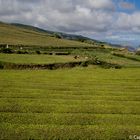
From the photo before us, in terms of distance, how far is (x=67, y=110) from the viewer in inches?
965

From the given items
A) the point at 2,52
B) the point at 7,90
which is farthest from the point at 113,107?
the point at 2,52

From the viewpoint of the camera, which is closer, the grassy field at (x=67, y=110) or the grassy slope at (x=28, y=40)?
the grassy field at (x=67, y=110)

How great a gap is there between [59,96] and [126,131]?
11.6 m

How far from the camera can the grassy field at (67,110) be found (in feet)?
63.0

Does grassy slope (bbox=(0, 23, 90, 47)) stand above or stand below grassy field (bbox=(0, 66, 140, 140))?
above

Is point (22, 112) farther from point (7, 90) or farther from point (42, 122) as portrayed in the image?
point (7, 90)

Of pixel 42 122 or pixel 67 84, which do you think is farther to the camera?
pixel 67 84

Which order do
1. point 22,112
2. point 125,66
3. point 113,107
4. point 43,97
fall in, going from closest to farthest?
point 22,112 → point 113,107 → point 43,97 → point 125,66

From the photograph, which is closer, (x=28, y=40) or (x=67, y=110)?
(x=67, y=110)

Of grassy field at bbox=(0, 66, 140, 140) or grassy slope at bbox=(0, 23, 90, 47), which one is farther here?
grassy slope at bbox=(0, 23, 90, 47)

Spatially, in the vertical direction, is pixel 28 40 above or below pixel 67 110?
above

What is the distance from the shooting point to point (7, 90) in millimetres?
32594

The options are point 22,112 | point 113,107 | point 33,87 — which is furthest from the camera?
point 33,87

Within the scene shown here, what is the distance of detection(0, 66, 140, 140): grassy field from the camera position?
19.2 m
